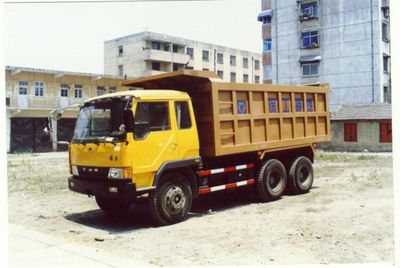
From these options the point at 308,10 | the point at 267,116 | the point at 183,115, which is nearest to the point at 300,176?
the point at 267,116

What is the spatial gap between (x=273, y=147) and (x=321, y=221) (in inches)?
109

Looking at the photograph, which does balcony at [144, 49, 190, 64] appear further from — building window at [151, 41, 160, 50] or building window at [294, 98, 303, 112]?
building window at [294, 98, 303, 112]

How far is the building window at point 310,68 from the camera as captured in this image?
3469 centimetres

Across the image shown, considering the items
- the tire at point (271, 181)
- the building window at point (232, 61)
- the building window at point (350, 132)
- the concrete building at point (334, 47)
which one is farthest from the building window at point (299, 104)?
the building window at point (232, 61)

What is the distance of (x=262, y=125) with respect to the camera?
1073cm

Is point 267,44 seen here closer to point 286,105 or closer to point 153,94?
point 286,105

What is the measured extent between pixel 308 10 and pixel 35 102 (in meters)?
22.9

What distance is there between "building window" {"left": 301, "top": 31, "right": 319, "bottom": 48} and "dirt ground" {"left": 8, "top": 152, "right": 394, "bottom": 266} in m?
23.4

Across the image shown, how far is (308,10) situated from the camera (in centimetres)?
3519

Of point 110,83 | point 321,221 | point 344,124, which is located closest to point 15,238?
point 321,221

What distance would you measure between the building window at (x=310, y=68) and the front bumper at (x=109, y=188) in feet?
94.5

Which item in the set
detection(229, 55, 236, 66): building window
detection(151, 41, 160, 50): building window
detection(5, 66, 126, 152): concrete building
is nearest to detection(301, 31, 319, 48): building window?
detection(5, 66, 126, 152): concrete building

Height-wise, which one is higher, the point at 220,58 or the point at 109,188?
the point at 220,58

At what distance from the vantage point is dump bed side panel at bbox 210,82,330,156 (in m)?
9.74
